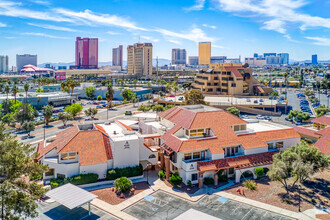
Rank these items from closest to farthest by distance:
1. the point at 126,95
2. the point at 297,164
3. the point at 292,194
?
the point at 297,164
the point at 292,194
the point at 126,95

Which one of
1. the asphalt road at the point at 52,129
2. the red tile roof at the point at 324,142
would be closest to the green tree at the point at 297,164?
the red tile roof at the point at 324,142

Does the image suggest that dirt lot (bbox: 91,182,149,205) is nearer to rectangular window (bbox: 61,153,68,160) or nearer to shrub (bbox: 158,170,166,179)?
shrub (bbox: 158,170,166,179)

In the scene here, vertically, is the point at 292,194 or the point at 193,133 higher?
the point at 193,133

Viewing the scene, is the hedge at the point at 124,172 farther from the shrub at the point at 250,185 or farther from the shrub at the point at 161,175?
the shrub at the point at 250,185

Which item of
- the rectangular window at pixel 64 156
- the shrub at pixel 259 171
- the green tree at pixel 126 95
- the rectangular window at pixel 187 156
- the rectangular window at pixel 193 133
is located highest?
the green tree at pixel 126 95

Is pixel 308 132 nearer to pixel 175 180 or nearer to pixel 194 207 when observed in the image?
pixel 175 180

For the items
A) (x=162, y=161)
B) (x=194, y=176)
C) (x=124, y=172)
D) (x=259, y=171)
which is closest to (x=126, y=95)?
(x=162, y=161)
